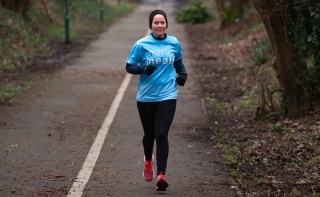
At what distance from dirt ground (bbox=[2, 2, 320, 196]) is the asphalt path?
27cm

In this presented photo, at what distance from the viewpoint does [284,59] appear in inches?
492

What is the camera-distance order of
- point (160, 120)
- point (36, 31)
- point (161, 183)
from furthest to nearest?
1. point (36, 31)
2. point (160, 120)
3. point (161, 183)

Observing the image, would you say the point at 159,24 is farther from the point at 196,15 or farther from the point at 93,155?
the point at 196,15

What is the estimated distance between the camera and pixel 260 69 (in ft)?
60.5

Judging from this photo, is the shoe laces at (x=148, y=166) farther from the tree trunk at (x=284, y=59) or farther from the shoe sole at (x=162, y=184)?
the tree trunk at (x=284, y=59)

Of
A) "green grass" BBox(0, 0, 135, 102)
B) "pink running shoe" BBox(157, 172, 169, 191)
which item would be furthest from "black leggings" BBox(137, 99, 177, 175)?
"green grass" BBox(0, 0, 135, 102)

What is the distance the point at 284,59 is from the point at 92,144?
342 centimetres

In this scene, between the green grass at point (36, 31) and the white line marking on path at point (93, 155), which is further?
the green grass at point (36, 31)

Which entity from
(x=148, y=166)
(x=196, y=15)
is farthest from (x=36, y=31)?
(x=148, y=166)

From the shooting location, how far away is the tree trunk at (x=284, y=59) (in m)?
12.2

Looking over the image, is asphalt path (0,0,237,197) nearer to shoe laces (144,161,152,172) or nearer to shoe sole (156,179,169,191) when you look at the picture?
shoe sole (156,179,169,191)

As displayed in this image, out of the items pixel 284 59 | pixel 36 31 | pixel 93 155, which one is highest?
pixel 36 31

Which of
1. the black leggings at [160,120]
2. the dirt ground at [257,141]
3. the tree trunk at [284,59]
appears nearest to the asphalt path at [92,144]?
the dirt ground at [257,141]

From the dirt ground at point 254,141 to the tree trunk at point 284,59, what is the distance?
0.28 meters
